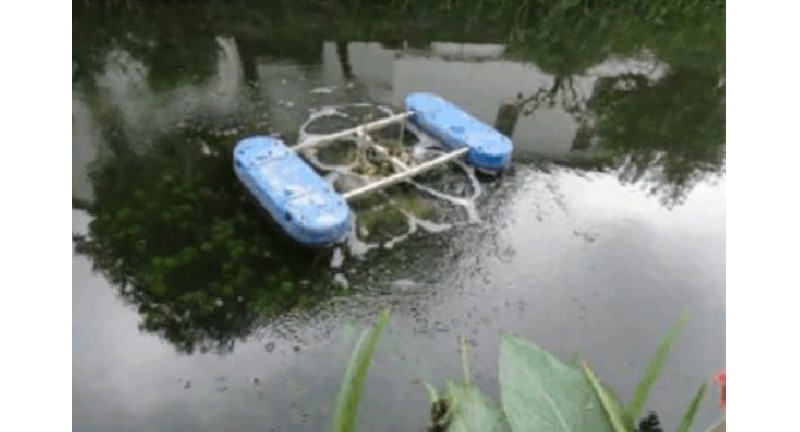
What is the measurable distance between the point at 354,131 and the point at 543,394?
3.68 metres

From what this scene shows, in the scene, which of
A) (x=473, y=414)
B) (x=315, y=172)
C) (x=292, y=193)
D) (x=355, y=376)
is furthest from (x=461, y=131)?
(x=473, y=414)

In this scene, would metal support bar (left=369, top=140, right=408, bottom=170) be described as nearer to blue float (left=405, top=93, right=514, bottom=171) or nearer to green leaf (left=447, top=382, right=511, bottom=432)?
blue float (left=405, top=93, right=514, bottom=171)

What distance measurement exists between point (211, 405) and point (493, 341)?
47.2 inches

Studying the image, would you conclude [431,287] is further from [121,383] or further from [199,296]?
[121,383]

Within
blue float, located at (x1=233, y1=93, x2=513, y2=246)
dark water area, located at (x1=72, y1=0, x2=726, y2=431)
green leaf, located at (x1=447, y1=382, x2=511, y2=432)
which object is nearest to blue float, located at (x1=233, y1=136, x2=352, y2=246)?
blue float, located at (x1=233, y1=93, x2=513, y2=246)

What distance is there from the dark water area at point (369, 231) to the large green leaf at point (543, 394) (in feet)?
5.40

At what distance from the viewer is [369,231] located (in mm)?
3521

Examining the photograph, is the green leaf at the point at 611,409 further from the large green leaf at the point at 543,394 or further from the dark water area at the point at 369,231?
the dark water area at the point at 369,231

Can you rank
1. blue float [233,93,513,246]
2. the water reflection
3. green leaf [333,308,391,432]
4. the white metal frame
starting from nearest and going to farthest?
green leaf [333,308,391,432]
the water reflection
blue float [233,93,513,246]
the white metal frame

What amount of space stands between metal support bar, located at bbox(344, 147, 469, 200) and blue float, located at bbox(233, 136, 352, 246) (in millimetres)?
149

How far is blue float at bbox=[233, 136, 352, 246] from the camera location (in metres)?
3.24

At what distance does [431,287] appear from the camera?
10.6ft

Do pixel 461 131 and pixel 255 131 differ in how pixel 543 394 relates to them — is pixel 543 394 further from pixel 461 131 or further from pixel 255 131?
pixel 255 131

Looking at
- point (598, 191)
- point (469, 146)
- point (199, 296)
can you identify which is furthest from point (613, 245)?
point (199, 296)
